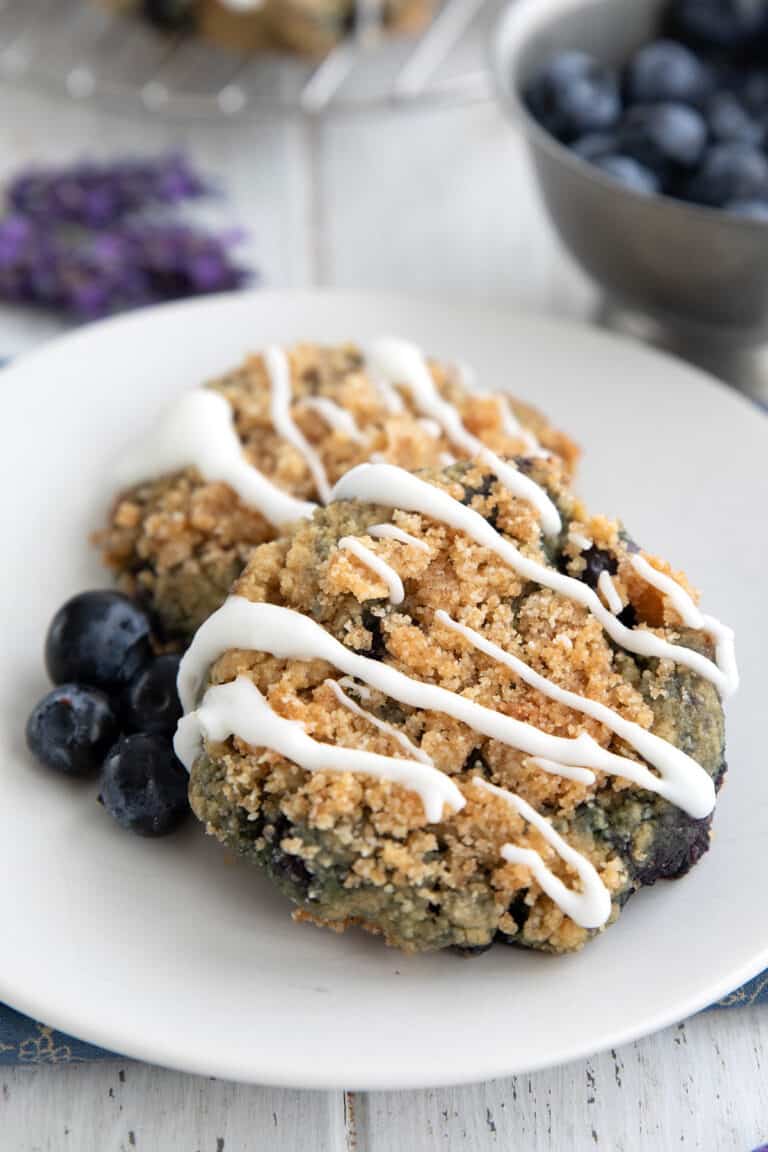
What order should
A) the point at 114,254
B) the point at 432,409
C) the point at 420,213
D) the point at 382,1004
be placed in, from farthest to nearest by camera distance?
the point at 420,213
the point at 114,254
the point at 432,409
the point at 382,1004

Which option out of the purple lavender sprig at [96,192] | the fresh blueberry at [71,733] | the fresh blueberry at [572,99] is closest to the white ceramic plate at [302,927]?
the fresh blueberry at [71,733]

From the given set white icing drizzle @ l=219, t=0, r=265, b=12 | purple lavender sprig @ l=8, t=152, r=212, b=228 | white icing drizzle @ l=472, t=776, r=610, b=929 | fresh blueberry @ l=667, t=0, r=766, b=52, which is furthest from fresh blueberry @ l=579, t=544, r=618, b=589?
white icing drizzle @ l=219, t=0, r=265, b=12

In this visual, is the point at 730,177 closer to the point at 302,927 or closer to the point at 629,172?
the point at 629,172

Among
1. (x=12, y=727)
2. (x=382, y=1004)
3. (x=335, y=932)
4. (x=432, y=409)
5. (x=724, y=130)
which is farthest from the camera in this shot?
(x=724, y=130)

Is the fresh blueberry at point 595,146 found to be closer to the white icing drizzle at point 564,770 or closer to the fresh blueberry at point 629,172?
the fresh blueberry at point 629,172

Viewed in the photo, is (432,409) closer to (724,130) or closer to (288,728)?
(288,728)

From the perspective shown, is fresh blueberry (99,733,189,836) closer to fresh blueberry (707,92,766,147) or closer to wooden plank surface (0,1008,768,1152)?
wooden plank surface (0,1008,768,1152)

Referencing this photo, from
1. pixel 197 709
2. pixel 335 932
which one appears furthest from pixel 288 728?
pixel 335 932
